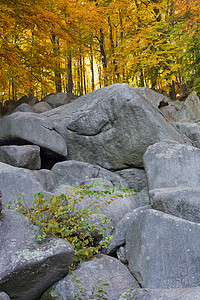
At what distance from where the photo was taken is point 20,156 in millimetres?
6941

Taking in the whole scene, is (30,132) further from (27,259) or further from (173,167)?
(27,259)

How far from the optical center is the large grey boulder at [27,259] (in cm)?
307

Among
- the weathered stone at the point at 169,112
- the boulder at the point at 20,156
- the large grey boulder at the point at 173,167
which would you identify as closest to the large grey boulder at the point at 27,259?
the large grey boulder at the point at 173,167

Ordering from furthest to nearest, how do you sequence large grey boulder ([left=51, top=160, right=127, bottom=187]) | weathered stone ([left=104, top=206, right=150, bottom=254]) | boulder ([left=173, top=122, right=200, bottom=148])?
boulder ([left=173, top=122, right=200, bottom=148]), large grey boulder ([left=51, top=160, right=127, bottom=187]), weathered stone ([left=104, top=206, right=150, bottom=254])

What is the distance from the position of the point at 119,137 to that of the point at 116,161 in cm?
73

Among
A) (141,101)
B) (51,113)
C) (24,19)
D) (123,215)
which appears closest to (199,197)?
(123,215)

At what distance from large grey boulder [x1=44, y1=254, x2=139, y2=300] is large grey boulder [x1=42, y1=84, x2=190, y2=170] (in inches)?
176

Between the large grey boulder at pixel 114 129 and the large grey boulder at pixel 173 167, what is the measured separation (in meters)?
1.59

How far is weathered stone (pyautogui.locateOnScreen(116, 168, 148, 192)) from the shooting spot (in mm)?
8016

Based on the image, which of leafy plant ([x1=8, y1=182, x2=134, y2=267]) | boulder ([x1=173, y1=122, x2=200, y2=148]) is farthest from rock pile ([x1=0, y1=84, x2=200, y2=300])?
boulder ([x1=173, y1=122, x2=200, y2=148])

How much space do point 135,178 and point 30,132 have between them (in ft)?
10.9

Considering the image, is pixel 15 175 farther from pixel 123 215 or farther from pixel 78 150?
pixel 78 150

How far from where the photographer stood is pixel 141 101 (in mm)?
8008

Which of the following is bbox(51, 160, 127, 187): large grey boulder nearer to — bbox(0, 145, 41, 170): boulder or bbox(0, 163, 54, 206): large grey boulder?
bbox(0, 145, 41, 170): boulder
